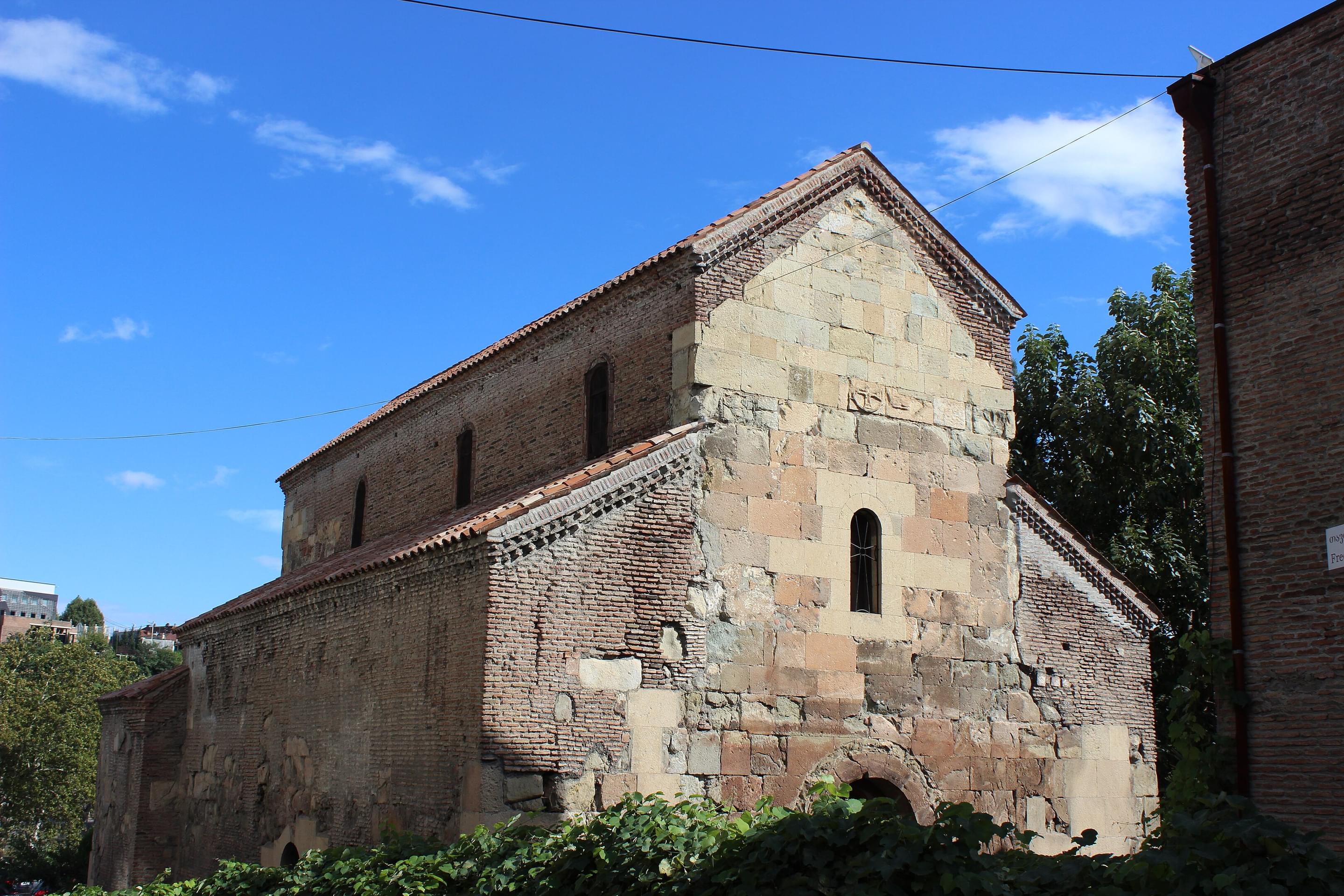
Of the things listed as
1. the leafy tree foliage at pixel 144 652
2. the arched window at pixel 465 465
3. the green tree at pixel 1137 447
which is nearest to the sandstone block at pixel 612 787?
the arched window at pixel 465 465

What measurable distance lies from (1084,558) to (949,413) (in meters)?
2.76

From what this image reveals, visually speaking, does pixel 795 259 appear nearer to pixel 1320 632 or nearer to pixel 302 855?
pixel 1320 632

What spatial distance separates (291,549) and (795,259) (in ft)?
45.2

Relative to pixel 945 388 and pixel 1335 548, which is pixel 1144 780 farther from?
pixel 1335 548

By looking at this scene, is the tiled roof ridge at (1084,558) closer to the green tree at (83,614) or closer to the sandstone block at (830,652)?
the sandstone block at (830,652)

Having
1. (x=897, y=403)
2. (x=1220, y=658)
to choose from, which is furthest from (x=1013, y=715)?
(x=1220, y=658)

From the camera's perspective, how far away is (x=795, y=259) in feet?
49.4

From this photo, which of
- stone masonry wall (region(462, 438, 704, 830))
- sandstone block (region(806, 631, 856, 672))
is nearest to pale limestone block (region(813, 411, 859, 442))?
stone masonry wall (region(462, 438, 704, 830))

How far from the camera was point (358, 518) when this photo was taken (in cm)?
2173

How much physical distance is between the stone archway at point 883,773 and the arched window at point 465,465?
7005 mm

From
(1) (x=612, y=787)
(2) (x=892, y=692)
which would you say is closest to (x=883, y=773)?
(2) (x=892, y=692)

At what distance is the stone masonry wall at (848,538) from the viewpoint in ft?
45.0

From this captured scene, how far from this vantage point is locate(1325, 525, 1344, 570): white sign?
31.4 feet

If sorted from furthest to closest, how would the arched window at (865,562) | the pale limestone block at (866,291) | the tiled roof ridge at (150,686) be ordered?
the tiled roof ridge at (150,686), the pale limestone block at (866,291), the arched window at (865,562)
